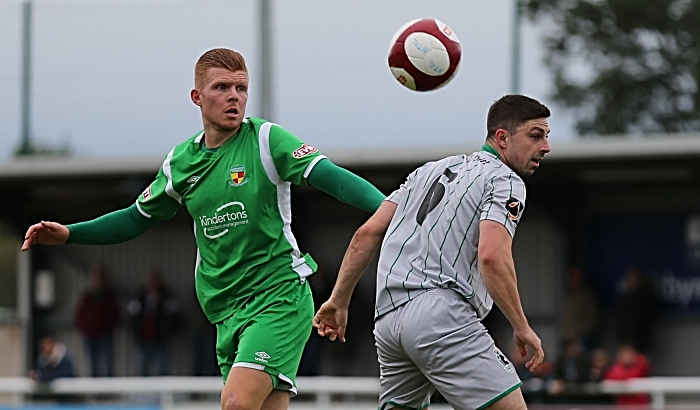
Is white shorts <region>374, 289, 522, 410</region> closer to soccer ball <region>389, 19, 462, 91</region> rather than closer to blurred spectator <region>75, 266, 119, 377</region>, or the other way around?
soccer ball <region>389, 19, 462, 91</region>

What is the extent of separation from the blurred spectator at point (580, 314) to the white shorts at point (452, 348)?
1091cm

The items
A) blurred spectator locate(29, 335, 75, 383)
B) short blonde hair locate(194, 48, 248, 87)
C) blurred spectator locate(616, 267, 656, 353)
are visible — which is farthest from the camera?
blurred spectator locate(29, 335, 75, 383)

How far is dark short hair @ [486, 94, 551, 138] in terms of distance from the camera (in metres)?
5.37

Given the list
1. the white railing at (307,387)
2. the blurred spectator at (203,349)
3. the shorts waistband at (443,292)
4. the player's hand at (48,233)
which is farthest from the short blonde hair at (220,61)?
the blurred spectator at (203,349)

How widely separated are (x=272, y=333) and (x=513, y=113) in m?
1.44

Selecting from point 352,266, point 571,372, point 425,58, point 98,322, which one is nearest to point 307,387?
point 571,372

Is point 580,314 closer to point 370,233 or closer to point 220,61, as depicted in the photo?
point 220,61

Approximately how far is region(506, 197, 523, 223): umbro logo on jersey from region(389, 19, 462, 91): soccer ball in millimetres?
1646

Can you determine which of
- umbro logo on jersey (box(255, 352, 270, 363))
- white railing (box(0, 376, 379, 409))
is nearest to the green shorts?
umbro logo on jersey (box(255, 352, 270, 363))

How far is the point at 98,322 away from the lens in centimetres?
1805

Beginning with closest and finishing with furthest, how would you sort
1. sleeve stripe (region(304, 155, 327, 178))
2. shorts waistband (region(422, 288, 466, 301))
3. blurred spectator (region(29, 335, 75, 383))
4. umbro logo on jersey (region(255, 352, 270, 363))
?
shorts waistband (region(422, 288, 466, 301)) < umbro logo on jersey (region(255, 352, 270, 363)) < sleeve stripe (region(304, 155, 327, 178)) < blurred spectator (region(29, 335, 75, 383))

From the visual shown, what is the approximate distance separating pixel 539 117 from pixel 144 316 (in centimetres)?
1295

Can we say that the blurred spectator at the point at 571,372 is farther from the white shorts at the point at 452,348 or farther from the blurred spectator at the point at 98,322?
the white shorts at the point at 452,348

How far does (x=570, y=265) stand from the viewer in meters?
17.0
